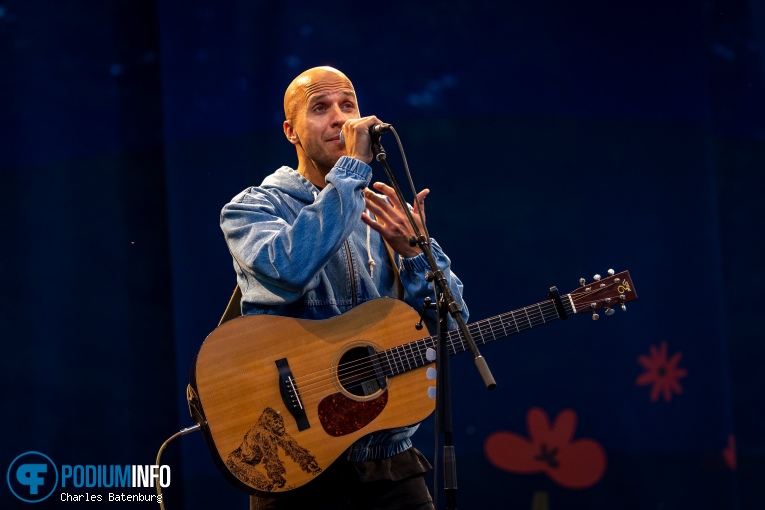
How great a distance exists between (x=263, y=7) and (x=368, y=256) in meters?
1.72

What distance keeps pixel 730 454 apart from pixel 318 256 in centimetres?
244

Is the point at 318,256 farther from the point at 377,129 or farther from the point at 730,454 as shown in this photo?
the point at 730,454

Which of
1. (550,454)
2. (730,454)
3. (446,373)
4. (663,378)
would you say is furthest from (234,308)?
(730,454)

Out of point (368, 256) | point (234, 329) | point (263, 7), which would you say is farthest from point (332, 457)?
point (263, 7)

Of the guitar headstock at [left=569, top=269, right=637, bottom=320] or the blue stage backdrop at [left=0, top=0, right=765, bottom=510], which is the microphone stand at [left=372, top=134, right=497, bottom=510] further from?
the blue stage backdrop at [left=0, top=0, right=765, bottom=510]

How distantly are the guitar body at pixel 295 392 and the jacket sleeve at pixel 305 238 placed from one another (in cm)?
15

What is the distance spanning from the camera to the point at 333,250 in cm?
259

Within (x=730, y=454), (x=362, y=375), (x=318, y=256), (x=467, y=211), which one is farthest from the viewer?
(x=467, y=211)

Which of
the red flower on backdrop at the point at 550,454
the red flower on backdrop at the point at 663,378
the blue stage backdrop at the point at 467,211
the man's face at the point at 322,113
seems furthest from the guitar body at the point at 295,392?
the red flower on backdrop at the point at 663,378

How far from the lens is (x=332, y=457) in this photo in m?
2.59

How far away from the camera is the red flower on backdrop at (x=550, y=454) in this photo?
4.11 metres

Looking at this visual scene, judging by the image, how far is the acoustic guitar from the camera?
102 inches

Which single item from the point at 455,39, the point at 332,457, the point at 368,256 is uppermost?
the point at 455,39

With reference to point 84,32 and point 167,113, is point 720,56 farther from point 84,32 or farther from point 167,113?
point 84,32
